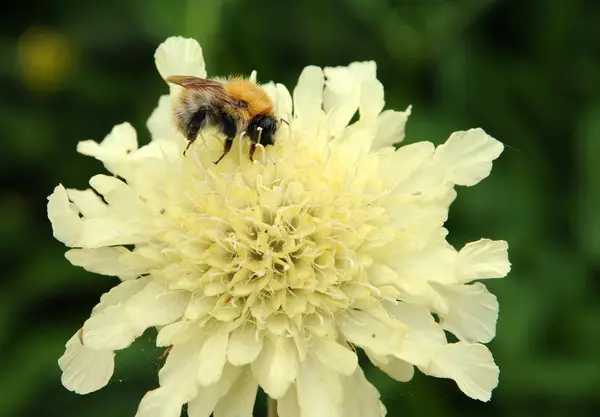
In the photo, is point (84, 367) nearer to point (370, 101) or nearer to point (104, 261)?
point (104, 261)

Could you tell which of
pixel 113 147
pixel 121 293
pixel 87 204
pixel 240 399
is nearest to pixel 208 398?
pixel 240 399

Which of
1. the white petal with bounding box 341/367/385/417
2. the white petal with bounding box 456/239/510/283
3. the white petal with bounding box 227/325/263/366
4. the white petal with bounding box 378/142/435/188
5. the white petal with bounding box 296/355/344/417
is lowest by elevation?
the white petal with bounding box 341/367/385/417

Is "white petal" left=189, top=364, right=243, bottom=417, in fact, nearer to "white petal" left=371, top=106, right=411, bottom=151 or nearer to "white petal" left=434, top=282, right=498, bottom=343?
"white petal" left=434, top=282, right=498, bottom=343

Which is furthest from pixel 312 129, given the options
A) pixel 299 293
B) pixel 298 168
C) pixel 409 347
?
pixel 409 347

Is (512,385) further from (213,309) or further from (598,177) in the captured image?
(213,309)

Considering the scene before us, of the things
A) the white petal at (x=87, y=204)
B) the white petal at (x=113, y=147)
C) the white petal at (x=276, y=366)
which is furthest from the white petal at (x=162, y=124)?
the white petal at (x=276, y=366)

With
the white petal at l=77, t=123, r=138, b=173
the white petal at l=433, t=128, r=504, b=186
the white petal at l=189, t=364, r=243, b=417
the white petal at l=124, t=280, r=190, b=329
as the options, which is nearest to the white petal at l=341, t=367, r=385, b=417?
the white petal at l=189, t=364, r=243, b=417

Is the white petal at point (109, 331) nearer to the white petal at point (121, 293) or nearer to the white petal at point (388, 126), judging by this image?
the white petal at point (121, 293)
